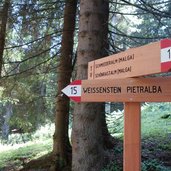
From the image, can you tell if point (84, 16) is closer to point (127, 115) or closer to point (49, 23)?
point (127, 115)

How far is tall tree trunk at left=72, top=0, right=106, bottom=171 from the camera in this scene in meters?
4.96

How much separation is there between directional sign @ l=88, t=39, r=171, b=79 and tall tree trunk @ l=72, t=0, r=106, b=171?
1.13 meters

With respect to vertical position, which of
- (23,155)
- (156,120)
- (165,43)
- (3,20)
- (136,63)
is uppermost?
(3,20)

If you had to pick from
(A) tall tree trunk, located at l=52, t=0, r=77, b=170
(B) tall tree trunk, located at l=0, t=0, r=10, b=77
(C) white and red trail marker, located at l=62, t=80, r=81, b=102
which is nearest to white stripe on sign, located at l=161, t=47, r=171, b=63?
(C) white and red trail marker, located at l=62, t=80, r=81, b=102

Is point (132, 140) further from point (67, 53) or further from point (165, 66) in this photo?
point (67, 53)

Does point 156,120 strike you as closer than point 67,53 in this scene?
No

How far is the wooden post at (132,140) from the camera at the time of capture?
3.27 m

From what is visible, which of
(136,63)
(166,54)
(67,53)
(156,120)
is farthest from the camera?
(156,120)

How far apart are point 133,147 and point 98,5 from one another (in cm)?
254

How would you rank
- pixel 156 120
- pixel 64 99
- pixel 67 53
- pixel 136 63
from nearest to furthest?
pixel 136 63 → pixel 64 99 → pixel 67 53 → pixel 156 120

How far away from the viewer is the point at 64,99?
7.05m

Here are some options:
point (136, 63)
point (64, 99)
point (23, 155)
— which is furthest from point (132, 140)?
point (23, 155)

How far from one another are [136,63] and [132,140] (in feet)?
2.34

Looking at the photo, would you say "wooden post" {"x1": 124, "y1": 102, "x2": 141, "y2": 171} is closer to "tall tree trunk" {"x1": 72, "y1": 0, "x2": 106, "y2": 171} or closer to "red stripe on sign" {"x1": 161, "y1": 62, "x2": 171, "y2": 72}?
"red stripe on sign" {"x1": 161, "y1": 62, "x2": 171, "y2": 72}
